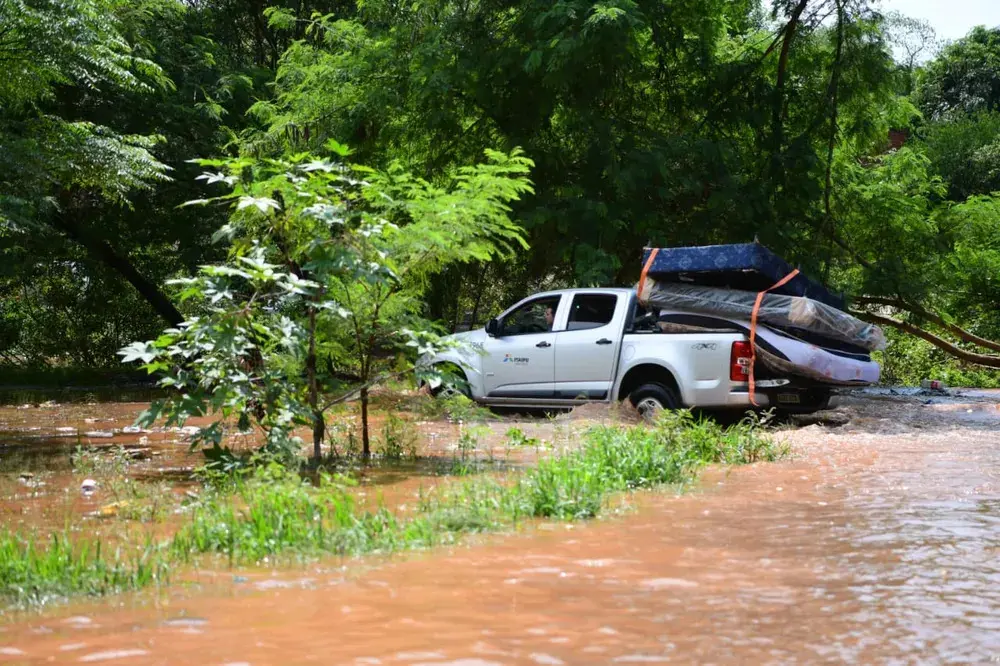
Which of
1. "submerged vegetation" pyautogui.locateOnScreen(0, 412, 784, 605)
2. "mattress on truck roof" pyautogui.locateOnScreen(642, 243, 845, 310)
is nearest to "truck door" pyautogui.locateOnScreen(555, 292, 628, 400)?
"mattress on truck roof" pyautogui.locateOnScreen(642, 243, 845, 310)

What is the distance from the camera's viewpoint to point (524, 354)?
48.0 feet

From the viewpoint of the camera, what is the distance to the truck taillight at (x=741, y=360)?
42.3 feet

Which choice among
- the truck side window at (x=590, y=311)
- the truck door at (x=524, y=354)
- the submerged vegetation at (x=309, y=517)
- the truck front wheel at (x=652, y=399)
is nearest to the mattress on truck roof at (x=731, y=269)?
the truck side window at (x=590, y=311)

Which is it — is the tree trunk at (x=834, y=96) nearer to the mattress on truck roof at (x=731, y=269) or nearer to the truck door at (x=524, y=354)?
the mattress on truck roof at (x=731, y=269)

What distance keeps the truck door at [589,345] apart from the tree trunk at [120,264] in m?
11.5

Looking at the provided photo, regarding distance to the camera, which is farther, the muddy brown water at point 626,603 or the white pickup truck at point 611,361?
the white pickup truck at point 611,361

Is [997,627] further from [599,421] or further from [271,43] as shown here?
[271,43]

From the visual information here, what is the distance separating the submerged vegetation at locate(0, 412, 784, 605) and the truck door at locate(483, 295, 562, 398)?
→ 4.99 meters

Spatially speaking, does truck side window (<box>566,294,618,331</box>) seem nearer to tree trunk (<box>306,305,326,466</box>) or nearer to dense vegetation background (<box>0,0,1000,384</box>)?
dense vegetation background (<box>0,0,1000,384</box>)

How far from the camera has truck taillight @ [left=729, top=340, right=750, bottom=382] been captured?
12898 millimetres

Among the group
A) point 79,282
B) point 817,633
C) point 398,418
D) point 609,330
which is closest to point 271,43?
point 79,282

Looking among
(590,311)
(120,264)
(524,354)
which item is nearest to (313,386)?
(524,354)

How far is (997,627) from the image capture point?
15.2 ft

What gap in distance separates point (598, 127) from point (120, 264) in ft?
39.4
